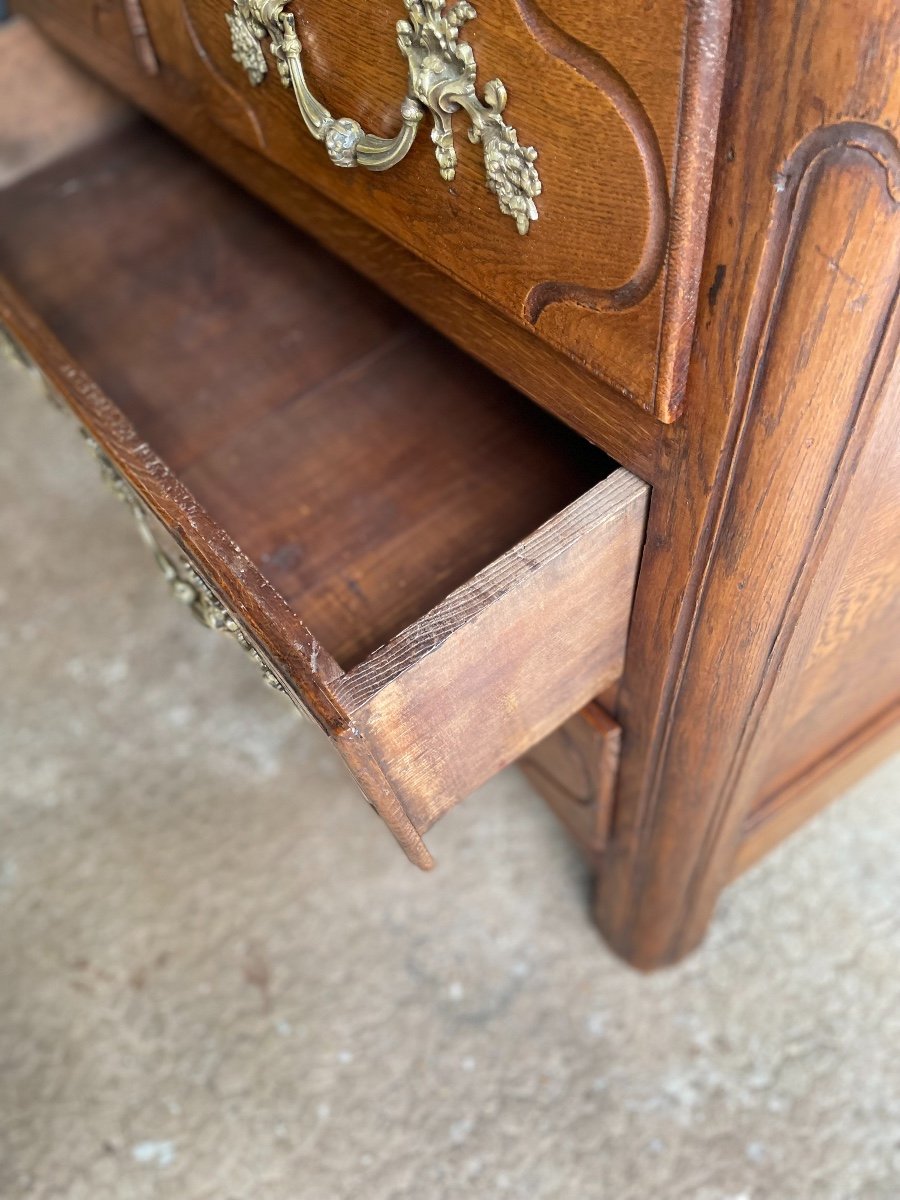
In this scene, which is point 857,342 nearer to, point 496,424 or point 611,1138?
point 496,424

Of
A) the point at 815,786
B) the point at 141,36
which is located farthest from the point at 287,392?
the point at 815,786

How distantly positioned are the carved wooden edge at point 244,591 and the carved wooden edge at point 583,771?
139 millimetres

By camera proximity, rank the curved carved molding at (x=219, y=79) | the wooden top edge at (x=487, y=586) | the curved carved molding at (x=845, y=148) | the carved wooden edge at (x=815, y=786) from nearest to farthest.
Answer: the curved carved molding at (x=845, y=148)
the wooden top edge at (x=487, y=586)
the curved carved molding at (x=219, y=79)
the carved wooden edge at (x=815, y=786)

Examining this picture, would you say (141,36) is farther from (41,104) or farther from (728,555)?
(728,555)

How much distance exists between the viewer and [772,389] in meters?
0.29

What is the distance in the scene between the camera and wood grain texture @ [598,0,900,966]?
24cm

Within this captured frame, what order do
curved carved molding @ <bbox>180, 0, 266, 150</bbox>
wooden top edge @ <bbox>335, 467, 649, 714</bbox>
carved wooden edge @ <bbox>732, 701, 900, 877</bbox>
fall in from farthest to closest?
carved wooden edge @ <bbox>732, 701, 900, 877</bbox> → curved carved molding @ <bbox>180, 0, 266, 150</bbox> → wooden top edge @ <bbox>335, 467, 649, 714</bbox>

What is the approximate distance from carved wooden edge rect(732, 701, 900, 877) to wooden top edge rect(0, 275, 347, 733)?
14.9 inches

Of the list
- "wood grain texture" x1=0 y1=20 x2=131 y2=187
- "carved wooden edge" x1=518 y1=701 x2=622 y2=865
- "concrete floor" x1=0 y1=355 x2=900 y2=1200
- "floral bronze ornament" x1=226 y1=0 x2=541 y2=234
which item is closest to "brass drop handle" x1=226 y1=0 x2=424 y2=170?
"floral bronze ornament" x1=226 y1=0 x2=541 y2=234

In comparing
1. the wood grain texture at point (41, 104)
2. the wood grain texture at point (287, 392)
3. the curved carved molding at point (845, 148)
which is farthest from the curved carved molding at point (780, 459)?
the wood grain texture at point (41, 104)

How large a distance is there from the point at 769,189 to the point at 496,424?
283 mm

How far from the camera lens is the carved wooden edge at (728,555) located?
25 centimetres

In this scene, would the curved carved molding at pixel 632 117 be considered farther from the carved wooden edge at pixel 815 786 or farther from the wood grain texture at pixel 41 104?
the wood grain texture at pixel 41 104

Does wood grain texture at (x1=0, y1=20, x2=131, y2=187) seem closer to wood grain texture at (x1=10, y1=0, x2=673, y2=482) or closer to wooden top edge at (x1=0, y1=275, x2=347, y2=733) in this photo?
wood grain texture at (x1=10, y1=0, x2=673, y2=482)
